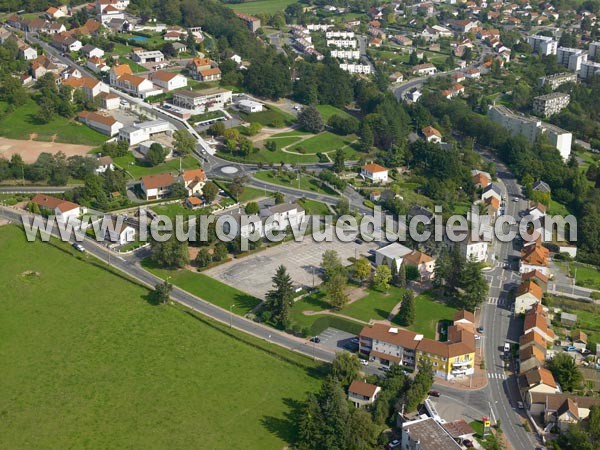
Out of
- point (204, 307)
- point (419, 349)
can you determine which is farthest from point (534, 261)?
point (204, 307)

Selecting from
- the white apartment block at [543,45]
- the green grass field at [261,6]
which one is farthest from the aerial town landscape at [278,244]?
the green grass field at [261,6]

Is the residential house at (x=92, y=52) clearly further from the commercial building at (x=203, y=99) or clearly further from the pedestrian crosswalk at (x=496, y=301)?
the pedestrian crosswalk at (x=496, y=301)

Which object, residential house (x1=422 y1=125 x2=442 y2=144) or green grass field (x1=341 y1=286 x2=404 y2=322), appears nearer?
green grass field (x1=341 y1=286 x2=404 y2=322)

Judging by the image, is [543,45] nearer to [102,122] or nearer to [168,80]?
[168,80]

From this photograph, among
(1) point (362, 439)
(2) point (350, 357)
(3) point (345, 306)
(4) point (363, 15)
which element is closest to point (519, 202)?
(3) point (345, 306)

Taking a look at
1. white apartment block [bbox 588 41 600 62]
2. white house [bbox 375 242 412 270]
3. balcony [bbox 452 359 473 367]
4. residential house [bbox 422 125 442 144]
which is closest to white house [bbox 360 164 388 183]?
residential house [bbox 422 125 442 144]

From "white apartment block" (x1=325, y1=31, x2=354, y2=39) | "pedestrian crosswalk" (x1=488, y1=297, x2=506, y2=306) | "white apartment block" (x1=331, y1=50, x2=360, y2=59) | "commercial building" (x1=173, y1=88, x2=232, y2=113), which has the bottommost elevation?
"pedestrian crosswalk" (x1=488, y1=297, x2=506, y2=306)

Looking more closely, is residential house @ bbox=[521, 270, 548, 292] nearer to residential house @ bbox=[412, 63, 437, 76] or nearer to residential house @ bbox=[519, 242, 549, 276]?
residential house @ bbox=[519, 242, 549, 276]
